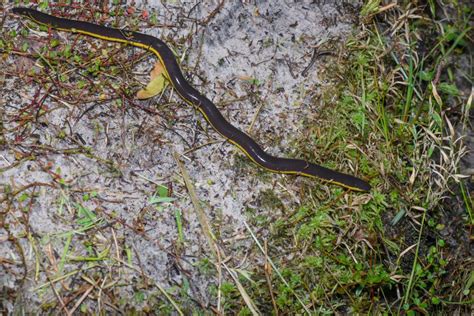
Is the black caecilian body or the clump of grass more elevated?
the black caecilian body

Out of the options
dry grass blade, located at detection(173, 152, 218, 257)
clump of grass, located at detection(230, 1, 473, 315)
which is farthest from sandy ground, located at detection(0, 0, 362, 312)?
clump of grass, located at detection(230, 1, 473, 315)

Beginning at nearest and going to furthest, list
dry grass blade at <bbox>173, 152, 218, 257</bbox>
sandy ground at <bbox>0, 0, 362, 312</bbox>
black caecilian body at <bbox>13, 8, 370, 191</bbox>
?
1. sandy ground at <bbox>0, 0, 362, 312</bbox>
2. dry grass blade at <bbox>173, 152, 218, 257</bbox>
3. black caecilian body at <bbox>13, 8, 370, 191</bbox>

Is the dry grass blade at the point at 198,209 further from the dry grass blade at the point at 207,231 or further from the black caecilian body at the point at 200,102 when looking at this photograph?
the black caecilian body at the point at 200,102

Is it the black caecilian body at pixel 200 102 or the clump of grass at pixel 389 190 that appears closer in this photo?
the clump of grass at pixel 389 190

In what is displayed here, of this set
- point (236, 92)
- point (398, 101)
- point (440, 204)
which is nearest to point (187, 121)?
point (236, 92)

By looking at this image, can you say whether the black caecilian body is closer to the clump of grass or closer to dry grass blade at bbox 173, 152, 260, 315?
the clump of grass

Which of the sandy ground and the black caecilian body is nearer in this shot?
the sandy ground

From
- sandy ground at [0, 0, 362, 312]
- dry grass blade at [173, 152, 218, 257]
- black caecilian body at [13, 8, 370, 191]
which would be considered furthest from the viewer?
black caecilian body at [13, 8, 370, 191]

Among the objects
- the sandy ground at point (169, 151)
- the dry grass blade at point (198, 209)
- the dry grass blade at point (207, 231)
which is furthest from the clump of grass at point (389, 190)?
the dry grass blade at point (198, 209)

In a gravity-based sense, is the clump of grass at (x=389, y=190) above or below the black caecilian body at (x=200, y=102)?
below
